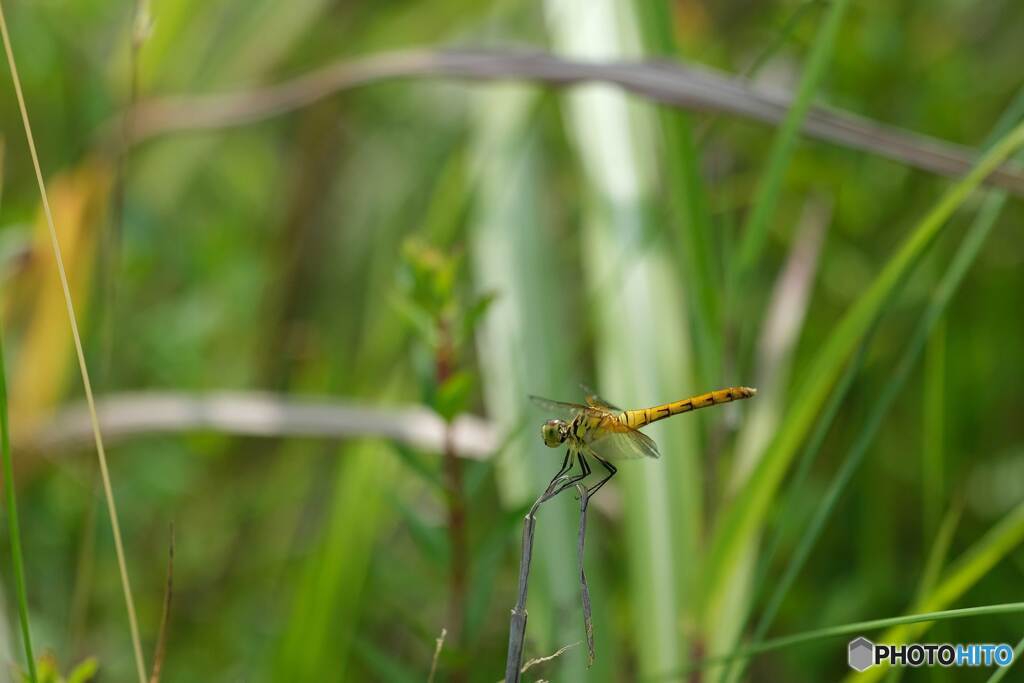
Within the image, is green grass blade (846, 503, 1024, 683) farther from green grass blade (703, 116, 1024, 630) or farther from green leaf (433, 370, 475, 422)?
green leaf (433, 370, 475, 422)

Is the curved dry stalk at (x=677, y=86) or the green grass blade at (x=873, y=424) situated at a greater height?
the curved dry stalk at (x=677, y=86)

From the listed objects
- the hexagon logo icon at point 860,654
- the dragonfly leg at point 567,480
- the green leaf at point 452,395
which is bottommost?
the hexagon logo icon at point 860,654

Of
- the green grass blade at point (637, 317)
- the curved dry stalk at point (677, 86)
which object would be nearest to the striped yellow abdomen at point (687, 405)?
the green grass blade at point (637, 317)

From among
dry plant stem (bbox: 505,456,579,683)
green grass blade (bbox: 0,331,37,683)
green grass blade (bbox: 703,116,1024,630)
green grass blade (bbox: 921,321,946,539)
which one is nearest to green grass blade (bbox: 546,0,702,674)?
green grass blade (bbox: 703,116,1024,630)

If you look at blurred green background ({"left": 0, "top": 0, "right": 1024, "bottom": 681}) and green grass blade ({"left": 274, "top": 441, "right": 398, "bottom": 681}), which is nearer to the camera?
blurred green background ({"left": 0, "top": 0, "right": 1024, "bottom": 681})

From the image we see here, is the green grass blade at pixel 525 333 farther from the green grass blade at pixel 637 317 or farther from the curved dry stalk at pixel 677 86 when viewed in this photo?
the curved dry stalk at pixel 677 86

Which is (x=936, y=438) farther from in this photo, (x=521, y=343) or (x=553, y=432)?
(x=521, y=343)
